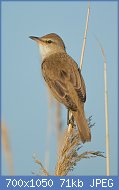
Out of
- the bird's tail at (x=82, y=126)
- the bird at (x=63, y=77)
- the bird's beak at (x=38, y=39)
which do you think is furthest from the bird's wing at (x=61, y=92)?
the bird's beak at (x=38, y=39)

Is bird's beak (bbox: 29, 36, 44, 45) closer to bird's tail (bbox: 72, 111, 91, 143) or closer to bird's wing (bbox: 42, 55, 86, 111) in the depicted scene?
bird's wing (bbox: 42, 55, 86, 111)

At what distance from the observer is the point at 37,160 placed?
381 centimetres

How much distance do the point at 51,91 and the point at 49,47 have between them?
3.91 feet

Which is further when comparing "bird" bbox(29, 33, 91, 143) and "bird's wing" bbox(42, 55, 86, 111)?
"bird's wing" bbox(42, 55, 86, 111)

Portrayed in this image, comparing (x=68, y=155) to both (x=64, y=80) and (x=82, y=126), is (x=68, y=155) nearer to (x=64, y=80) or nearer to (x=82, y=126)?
(x=82, y=126)

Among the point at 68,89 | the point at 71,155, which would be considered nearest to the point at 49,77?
the point at 68,89

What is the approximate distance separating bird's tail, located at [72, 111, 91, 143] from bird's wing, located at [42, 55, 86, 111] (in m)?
0.12

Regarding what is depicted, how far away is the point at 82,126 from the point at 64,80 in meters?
1.22

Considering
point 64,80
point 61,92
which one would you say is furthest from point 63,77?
point 61,92

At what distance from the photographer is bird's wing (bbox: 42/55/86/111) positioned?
17.1ft

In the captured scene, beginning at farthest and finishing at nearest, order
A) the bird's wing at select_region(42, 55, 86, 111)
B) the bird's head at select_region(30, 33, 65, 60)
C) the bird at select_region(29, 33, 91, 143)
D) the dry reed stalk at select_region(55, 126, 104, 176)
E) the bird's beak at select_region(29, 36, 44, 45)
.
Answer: the bird's head at select_region(30, 33, 65, 60) < the bird's beak at select_region(29, 36, 44, 45) < the bird's wing at select_region(42, 55, 86, 111) < the bird at select_region(29, 33, 91, 143) < the dry reed stalk at select_region(55, 126, 104, 176)

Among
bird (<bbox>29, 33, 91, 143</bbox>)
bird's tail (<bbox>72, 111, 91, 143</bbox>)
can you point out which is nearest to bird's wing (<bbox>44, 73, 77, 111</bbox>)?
bird (<bbox>29, 33, 91, 143</bbox>)

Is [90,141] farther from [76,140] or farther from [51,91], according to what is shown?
[51,91]

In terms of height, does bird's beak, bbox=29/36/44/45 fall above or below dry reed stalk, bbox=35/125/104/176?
above
